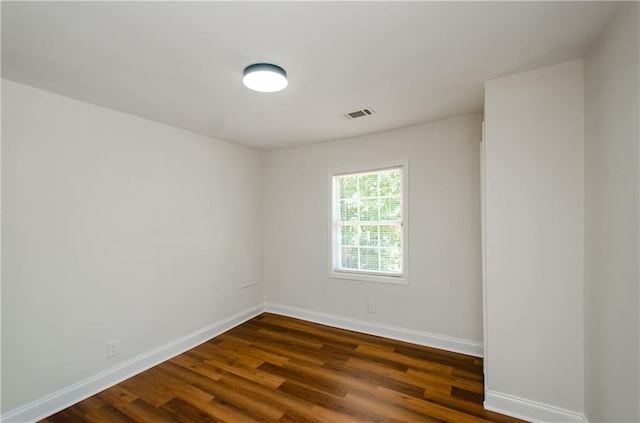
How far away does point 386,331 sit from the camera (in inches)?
130

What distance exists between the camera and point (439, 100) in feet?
8.13

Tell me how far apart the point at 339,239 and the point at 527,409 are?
2.39 m

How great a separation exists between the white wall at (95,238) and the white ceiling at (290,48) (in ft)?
1.02

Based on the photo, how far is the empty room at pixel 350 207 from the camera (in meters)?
1.46

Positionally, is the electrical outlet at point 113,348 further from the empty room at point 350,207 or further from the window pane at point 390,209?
the window pane at point 390,209

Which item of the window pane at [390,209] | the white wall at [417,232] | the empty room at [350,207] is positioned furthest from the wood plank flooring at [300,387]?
the window pane at [390,209]

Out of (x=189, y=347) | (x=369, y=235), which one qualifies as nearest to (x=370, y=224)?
(x=369, y=235)

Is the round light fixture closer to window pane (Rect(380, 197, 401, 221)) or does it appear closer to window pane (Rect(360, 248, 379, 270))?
window pane (Rect(380, 197, 401, 221))

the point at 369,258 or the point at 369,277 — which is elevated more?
the point at 369,258

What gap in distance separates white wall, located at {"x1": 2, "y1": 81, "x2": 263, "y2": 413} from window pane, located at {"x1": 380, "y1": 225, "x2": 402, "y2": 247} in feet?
6.70

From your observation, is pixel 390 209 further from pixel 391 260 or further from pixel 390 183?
pixel 391 260

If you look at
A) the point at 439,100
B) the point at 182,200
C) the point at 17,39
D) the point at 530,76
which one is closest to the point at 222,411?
the point at 182,200

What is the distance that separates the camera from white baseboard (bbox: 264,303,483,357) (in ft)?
9.48

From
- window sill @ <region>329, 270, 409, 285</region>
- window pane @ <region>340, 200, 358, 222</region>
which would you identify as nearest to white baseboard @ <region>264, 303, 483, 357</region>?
window sill @ <region>329, 270, 409, 285</region>
